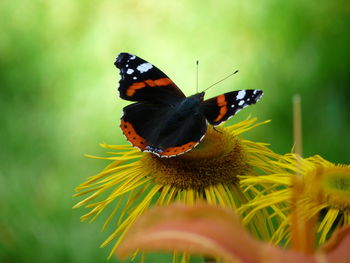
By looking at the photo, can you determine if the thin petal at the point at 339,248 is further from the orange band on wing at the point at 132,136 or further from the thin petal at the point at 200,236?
the orange band on wing at the point at 132,136

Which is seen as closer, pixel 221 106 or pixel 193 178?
pixel 193 178

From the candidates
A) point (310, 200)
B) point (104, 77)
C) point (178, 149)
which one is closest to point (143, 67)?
point (178, 149)

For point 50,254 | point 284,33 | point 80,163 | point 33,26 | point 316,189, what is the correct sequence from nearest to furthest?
point 316,189
point 50,254
point 80,163
point 284,33
point 33,26

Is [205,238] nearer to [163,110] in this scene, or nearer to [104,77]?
[163,110]

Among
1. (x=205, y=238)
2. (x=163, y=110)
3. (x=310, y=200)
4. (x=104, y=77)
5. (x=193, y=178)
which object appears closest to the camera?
(x=205, y=238)

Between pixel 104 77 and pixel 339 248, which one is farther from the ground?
pixel 104 77

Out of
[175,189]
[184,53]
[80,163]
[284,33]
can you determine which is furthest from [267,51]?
[175,189]

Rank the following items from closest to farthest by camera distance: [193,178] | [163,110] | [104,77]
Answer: [193,178], [163,110], [104,77]

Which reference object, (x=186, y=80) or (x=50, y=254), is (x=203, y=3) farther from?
(x=50, y=254)
